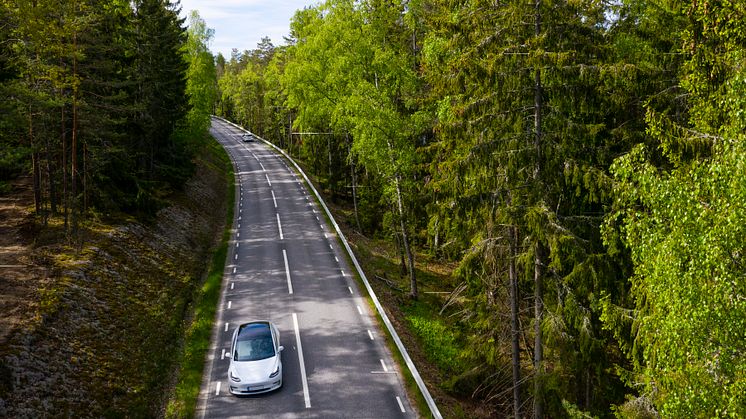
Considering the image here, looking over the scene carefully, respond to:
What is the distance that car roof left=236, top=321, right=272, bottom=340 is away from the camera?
17516 millimetres

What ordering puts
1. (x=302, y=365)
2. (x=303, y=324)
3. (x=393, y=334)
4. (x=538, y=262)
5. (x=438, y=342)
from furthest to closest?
1. (x=438, y=342)
2. (x=303, y=324)
3. (x=393, y=334)
4. (x=302, y=365)
5. (x=538, y=262)

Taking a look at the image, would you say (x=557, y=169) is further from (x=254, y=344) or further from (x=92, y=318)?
(x=92, y=318)

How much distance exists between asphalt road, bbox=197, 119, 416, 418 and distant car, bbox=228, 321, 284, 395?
1.29 feet

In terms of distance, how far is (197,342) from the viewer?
1938 centimetres

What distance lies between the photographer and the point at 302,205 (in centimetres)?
4191

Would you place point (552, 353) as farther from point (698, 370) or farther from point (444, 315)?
point (444, 315)

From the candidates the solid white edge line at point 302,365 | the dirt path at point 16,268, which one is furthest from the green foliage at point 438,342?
the dirt path at point 16,268

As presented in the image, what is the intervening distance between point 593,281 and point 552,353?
2978 mm

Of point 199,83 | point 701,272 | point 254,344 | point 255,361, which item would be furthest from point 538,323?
point 199,83

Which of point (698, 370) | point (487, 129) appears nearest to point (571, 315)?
point (698, 370)

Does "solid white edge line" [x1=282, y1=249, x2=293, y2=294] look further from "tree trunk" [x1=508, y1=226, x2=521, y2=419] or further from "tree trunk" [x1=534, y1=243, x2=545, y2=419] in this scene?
"tree trunk" [x1=534, y1=243, x2=545, y2=419]

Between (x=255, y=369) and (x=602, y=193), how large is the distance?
11.8 m

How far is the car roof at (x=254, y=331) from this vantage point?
57.5 ft

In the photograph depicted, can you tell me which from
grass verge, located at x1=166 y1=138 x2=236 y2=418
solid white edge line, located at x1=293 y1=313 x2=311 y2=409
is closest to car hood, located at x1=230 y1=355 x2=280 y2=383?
solid white edge line, located at x1=293 y1=313 x2=311 y2=409
